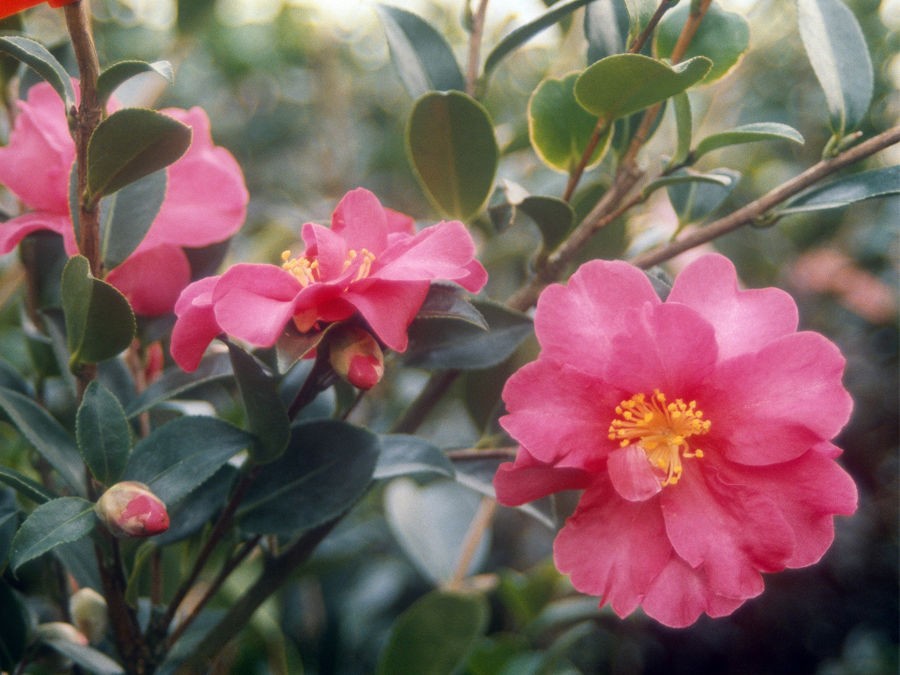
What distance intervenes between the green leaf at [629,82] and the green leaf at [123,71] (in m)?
0.31

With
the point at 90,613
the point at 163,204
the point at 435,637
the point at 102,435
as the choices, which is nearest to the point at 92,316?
the point at 102,435

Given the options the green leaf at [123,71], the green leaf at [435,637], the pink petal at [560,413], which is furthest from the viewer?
the green leaf at [435,637]

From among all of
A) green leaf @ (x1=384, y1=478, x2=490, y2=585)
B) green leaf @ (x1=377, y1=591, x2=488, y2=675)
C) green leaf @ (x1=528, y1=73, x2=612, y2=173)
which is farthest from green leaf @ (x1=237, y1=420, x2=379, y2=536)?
green leaf @ (x1=384, y1=478, x2=490, y2=585)

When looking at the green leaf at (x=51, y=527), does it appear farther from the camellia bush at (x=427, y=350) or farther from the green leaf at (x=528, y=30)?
the green leaf at (x=528, y=30)

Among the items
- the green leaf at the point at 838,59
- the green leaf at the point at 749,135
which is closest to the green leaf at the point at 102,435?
the green leaf at the point at 749,135

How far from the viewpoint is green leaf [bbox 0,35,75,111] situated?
1.89 feet

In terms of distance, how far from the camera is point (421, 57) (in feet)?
2.88

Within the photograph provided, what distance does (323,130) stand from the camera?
2.16 metres

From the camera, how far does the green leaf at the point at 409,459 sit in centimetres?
75

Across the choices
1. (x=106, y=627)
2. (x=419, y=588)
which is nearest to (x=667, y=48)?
(x=106, y=627)

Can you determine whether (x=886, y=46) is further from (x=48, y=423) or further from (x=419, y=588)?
(x=48, y=423)

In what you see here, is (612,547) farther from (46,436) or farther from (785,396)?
(46,436)

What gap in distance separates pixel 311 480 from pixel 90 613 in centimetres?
24

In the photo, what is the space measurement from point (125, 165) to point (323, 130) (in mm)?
1610
